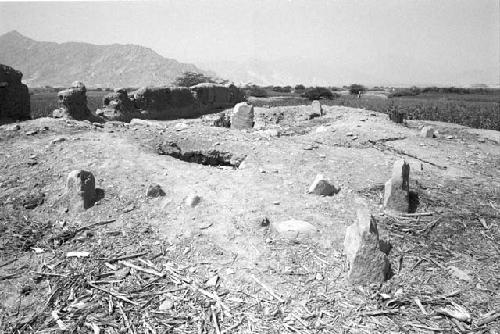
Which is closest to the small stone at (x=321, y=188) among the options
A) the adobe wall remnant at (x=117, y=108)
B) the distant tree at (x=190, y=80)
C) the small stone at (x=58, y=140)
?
the small stone at (x=58, y=140)

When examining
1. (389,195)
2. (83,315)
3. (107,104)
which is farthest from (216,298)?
(107,104)

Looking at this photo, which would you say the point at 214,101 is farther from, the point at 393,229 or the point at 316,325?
the point at 316,325

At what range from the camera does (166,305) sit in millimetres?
2850

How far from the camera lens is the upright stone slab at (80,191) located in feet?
13.8

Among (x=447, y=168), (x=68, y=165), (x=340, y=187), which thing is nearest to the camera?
(x=340, y=187)

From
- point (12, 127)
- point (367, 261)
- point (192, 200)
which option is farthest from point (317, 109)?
point (367, 261)

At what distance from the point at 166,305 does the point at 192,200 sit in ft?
5.00

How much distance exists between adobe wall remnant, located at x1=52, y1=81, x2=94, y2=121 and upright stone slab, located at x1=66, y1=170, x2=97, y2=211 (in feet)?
18.5

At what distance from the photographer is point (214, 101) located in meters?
16.3

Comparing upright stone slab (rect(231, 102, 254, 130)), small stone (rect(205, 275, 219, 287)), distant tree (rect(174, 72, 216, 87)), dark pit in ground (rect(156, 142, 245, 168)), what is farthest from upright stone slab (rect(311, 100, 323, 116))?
distant tree (rect(174, 72, 216, 87))

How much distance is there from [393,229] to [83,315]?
3.32 m

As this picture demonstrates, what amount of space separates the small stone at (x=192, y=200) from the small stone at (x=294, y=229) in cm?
106

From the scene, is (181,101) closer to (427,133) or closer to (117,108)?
(117,108)

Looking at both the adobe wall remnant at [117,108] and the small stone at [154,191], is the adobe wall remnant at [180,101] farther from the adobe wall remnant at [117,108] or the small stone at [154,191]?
the small stone at [154,191]
